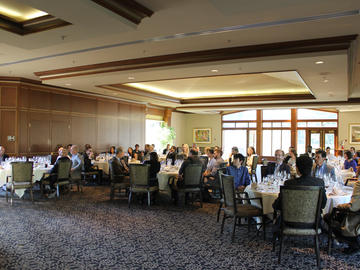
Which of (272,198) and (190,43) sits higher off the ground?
(190,43)

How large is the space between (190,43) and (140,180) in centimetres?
312

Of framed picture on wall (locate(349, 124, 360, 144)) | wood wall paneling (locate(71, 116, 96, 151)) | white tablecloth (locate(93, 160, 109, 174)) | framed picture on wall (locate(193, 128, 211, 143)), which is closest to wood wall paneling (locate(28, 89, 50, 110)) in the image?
wood wall paneling (locate(71, 116, 96, 151))

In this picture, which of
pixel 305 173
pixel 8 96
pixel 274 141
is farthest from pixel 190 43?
pixel 274 141

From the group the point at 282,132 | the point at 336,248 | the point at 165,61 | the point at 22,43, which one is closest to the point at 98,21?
the point at 22,43

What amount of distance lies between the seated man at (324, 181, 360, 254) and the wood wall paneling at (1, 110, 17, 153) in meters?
9.10

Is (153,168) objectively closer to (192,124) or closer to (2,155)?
(2,155)

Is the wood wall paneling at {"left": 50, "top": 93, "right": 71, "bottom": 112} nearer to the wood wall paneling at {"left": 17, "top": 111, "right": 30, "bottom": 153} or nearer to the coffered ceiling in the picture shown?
the wood wall paneling at {"left": 17, "top": 111, "right": 30, "bottom": 153}

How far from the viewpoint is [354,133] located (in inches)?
707

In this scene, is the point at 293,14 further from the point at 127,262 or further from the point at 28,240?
the point at 28,240

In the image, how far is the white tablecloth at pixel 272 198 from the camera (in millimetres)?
4395

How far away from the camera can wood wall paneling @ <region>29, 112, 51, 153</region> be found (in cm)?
1002

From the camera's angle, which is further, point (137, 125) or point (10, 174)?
point (137, 125)

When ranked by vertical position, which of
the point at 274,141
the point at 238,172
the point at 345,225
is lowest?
the point at 345,225

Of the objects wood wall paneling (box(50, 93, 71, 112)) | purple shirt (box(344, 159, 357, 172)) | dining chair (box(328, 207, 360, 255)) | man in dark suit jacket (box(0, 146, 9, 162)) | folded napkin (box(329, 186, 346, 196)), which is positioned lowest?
dining chair (box(328, 207, 360, 255))
